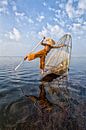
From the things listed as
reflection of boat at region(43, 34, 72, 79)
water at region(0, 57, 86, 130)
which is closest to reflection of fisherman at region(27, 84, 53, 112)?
water at region(0, 57, 86, 130)

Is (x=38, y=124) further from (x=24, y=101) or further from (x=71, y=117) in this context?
(x=24, y=101)

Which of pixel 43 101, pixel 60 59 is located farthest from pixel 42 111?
pixel 60 59

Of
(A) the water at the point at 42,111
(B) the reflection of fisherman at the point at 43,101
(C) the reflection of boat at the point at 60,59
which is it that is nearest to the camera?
(A) the water at the point at 42,111

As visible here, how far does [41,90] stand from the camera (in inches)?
680

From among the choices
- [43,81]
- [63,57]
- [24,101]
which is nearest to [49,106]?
[24,101]

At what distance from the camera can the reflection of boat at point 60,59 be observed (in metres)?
21.3

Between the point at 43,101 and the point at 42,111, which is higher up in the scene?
the point at 43,101

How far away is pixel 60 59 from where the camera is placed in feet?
74.7

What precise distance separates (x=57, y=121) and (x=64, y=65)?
12527mm

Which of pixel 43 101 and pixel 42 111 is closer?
pixel 42 111

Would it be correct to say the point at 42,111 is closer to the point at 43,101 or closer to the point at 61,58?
the point at 43,101

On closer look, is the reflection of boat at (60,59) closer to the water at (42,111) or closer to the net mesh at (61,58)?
the net mesh at (61,58)

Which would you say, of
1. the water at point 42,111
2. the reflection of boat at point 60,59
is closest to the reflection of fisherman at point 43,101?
the water at point 42,111

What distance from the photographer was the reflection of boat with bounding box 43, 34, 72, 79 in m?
21.3
